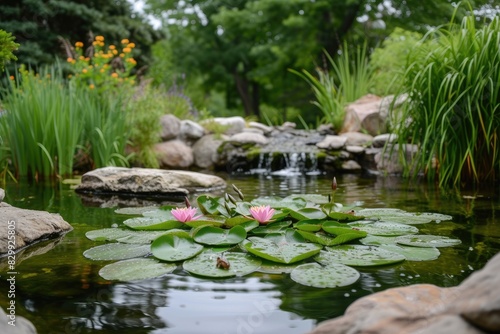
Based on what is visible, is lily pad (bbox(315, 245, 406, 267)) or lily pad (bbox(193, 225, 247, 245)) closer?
lily pad (bbox(315, 245, 406, 267))

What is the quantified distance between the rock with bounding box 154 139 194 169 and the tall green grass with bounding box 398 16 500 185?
386cm

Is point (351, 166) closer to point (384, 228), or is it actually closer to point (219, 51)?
point (384, 228)

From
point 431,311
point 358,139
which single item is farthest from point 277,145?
point 431,311

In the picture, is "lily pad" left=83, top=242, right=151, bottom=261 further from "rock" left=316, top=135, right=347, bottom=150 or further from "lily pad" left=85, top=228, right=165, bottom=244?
"rock" left=316, top=135, right=347, bottom=150

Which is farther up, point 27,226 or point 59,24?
point 59,24

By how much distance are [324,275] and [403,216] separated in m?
1.20

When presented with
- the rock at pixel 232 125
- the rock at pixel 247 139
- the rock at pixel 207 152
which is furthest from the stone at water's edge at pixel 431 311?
the rock at pixel 232 125

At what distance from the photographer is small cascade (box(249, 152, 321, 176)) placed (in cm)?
679

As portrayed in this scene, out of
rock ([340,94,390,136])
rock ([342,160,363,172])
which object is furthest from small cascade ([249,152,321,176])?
rock ([340,94,390,136])

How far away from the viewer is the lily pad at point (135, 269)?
1.77 meters

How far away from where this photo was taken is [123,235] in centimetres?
238

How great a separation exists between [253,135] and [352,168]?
1.80 m

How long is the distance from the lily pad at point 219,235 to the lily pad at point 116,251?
233mm

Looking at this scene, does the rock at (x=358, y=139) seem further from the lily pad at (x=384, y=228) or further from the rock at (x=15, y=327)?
the rock at (x=15, y=327)
